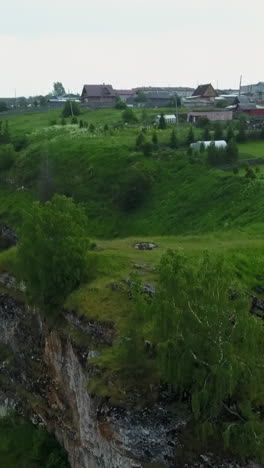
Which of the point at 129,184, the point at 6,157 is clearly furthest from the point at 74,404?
the point at 6,157

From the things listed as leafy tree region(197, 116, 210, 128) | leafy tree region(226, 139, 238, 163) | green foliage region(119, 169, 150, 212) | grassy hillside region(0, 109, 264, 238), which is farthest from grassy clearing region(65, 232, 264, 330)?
leafy tree region(197, 116, 210, 128)

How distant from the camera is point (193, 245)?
40.1 metres

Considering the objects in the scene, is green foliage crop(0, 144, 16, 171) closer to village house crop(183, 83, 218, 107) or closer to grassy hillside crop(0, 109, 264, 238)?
grassy hillside crop(0, 109, 264, 238)

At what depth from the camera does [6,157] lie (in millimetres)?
74312

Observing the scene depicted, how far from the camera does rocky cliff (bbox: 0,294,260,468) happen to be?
76.1 ft

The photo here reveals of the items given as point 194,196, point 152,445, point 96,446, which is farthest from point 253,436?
point 194,196

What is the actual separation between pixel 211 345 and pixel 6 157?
57.7 metres

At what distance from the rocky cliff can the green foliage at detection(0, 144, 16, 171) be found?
38798mm

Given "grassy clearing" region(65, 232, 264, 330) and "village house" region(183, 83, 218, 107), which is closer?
"grassy clearing" region(65, 232, 264, 330)

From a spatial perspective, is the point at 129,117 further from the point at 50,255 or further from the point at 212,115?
the point at 50,255

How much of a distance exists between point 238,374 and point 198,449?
11.3ft

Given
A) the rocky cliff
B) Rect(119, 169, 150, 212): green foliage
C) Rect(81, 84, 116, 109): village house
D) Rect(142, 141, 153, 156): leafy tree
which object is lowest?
the rocky cliff

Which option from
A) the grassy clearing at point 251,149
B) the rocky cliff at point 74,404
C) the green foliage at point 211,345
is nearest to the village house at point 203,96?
the grassy clearing at point 251,149

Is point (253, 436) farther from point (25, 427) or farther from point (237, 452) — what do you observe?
point (25, 427)
